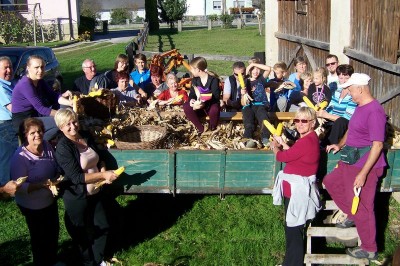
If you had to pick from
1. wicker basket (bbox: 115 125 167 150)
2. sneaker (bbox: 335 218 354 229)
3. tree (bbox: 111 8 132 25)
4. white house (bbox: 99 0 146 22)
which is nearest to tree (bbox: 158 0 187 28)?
tree (bbox: 111 8 132 25)

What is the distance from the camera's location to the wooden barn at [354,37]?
24.5 ft

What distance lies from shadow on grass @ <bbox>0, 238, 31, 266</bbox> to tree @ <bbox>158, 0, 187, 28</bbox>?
49.7 m

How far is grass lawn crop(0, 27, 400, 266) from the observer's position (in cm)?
550

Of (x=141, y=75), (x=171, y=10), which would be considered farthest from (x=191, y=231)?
(x=171, y=10)

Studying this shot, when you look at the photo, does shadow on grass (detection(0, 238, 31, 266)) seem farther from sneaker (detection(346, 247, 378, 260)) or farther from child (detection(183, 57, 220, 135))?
sneaker (detection(346, 247, 378, 260))

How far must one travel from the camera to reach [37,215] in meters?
4.74

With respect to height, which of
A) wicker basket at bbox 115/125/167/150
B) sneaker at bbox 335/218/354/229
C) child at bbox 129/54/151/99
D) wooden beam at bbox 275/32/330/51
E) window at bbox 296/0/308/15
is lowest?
sneaker at bbox 335/218/354/229

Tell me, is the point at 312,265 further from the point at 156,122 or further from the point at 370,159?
the point at 156,122

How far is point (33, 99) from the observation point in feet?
18.7

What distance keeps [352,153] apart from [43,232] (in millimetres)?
3185

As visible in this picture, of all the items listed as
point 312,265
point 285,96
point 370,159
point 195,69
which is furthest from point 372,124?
point 285,96

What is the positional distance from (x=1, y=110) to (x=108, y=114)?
54.3 inches

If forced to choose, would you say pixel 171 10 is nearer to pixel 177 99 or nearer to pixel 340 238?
pixel 177 99

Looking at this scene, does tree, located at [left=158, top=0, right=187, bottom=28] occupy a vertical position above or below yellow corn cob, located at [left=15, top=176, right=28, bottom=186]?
above
